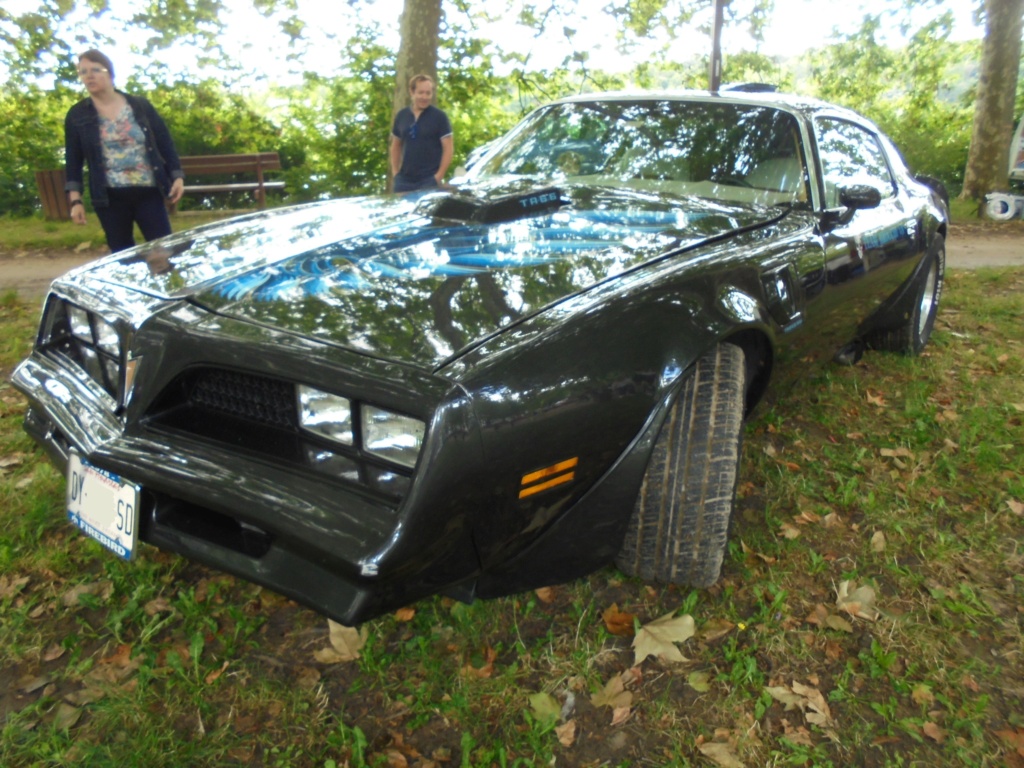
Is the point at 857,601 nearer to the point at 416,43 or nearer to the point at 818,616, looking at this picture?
the point at 818,616

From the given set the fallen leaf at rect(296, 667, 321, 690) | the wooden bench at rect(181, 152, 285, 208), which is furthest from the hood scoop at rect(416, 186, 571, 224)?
the wooden bench at rect(181, 152, 285, 208)

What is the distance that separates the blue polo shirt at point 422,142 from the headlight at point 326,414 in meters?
4.57

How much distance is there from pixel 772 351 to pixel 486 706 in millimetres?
1288

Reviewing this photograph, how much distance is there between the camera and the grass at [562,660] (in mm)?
1737

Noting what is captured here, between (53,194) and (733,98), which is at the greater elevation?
(733,98)

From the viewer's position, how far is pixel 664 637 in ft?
6.72

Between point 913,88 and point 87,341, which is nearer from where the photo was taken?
point 87,341

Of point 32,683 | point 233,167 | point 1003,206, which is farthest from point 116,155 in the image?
point 1003,206

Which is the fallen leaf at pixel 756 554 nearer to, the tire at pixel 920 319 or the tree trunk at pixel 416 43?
the tire at pixel 920 319

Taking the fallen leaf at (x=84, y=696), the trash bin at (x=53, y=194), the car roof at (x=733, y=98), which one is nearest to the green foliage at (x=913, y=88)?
the car roof at (x=733, y=98)

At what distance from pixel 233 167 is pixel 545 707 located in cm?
990

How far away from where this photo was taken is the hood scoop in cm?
247

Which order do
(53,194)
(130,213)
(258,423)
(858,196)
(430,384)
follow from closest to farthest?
(430,384)
(258,423)
(858,196)
(130,213)
(53,194)

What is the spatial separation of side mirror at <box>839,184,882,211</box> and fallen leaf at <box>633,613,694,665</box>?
164 centimetres
